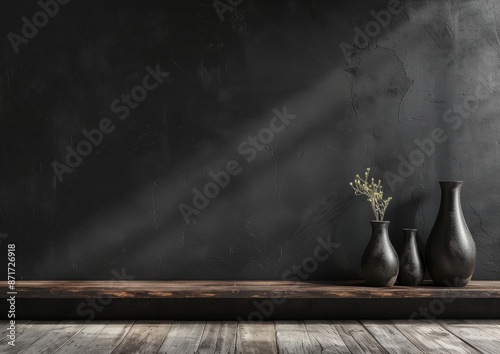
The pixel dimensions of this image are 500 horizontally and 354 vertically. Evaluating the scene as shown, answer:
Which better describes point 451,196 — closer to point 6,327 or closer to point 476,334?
point 476,334

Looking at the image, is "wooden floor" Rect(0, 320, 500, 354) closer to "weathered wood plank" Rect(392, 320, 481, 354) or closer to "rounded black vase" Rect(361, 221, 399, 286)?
"weathered wood plank" Rect(392, 320, 481, 354)

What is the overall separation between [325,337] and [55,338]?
4.69 ft

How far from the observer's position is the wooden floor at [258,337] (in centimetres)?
302

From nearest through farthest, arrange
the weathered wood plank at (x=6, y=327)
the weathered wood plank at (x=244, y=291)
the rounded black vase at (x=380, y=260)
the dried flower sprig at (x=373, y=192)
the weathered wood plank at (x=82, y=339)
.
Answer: the weathered wood plank at (x=82, y=339)
the weathered wood plank at (x=6, y=327)
the weathered wood plank at (x=244, y=291)
the rounded black vase at (x=380, y=260)
the dried flower sprig at (x=373, y=192)

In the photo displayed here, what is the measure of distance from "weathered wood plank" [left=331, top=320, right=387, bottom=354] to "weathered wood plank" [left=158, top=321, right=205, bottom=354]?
77cm

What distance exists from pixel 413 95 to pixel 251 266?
1.55 meters

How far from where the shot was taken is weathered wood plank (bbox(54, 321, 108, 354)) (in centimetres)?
298

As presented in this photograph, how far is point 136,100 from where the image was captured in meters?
3.99

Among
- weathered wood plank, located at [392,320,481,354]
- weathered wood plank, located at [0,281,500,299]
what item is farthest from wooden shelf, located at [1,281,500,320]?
weathered wood plank, located at [392,320,481,354]

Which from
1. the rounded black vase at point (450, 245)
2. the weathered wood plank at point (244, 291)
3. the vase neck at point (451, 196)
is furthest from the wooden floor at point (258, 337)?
the vase neck at point (451, 196)

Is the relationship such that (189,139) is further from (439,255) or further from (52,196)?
(439,255)

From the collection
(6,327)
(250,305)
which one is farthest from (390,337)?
(6,327)

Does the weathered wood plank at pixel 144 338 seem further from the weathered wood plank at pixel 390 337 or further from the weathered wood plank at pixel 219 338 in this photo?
the weathered wood plank at pixel 390 337

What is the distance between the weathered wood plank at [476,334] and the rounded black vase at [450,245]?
0.78 feet
